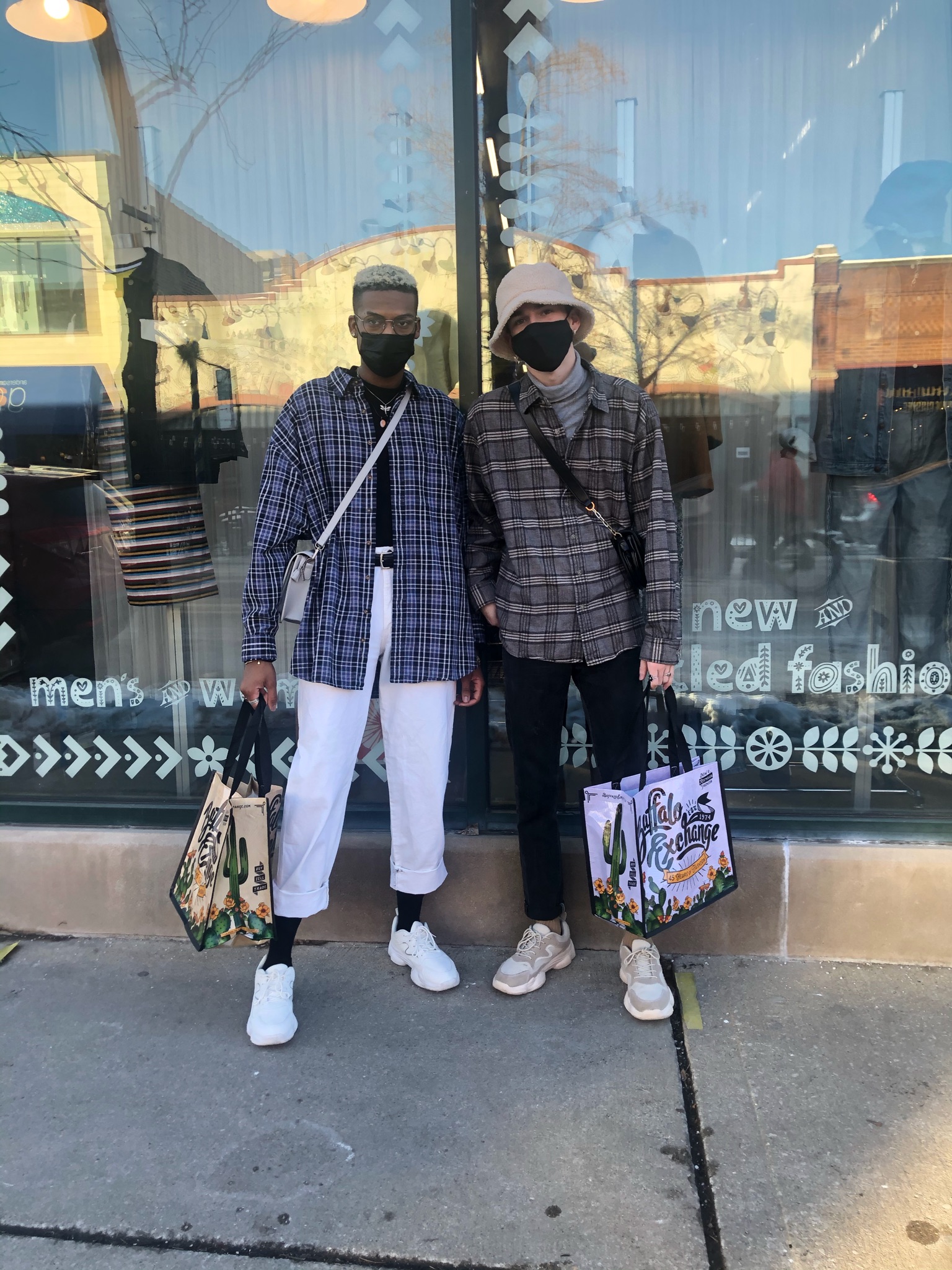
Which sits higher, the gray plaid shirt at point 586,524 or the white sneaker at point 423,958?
the gray plaid shirt at point 586,524

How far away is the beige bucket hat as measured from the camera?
2.56 meters

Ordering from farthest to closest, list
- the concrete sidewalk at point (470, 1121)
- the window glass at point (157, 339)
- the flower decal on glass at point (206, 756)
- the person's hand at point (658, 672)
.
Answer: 1. the flower decal on glass at point (206, 756)
2. the window glass at point (157, 339)
3. the person's hand at point (658, 672)
4. the concrete sidewalk at point (470, 1121)

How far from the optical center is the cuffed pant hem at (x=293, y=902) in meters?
2.76

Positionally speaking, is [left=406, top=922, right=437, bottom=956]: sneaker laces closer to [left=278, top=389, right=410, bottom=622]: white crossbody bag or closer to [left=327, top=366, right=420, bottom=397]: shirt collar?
[left=278, top=389, right=410, bottom=622]: white crossbody bag

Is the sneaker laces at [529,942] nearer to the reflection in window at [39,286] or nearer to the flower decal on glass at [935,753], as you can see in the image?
the flower decal on glass at [935,753]

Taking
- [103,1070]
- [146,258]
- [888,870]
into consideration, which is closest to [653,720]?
[888,870]

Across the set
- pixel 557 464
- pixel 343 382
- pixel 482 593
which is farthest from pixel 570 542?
pixel 343 382

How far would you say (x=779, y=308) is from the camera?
3.40 metres

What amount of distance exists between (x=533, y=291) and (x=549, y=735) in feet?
4.19

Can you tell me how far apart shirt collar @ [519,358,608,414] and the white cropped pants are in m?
0.64

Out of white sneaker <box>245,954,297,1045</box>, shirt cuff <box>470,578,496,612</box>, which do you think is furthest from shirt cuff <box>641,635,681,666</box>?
white sneaker <box>245,954,297,1045</box>

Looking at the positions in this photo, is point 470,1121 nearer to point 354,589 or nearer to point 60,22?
point 354,589

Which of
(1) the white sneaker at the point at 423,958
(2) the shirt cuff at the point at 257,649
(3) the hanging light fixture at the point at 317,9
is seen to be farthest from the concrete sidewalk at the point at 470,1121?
(3) the hanging light fixture at the point at 317,9

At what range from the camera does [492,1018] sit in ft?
9.23
